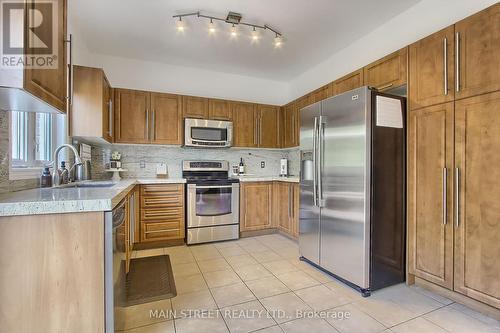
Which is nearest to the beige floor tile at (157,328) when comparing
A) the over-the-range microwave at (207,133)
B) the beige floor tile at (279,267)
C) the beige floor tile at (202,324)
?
the beige floor tile at (202,324)

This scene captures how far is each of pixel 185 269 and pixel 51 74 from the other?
207cm

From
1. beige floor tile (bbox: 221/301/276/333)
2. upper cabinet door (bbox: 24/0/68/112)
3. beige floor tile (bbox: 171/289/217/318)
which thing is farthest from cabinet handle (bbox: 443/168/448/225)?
upper cabinet door (bbox: 24/0/68/112)

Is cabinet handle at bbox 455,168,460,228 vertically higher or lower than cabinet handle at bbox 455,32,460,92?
lower

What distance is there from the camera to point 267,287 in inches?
87.8

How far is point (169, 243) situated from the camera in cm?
343

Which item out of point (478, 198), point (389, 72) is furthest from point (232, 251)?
point (389, 72)

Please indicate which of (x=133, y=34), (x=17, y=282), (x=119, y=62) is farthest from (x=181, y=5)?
(x=17, y=282)

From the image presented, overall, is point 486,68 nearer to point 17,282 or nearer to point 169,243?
point 17,282

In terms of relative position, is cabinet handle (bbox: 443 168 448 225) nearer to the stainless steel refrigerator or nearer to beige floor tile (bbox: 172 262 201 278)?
the stainless steel refrigerator

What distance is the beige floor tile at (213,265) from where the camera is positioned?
2.63 meters

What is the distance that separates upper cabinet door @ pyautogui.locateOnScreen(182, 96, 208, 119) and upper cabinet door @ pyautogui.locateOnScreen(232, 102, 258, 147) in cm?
47

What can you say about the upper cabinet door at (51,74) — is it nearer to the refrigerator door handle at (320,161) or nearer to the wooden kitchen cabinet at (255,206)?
the refrigerator door handle at (320,161)

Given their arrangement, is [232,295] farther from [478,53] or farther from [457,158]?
[478,53]

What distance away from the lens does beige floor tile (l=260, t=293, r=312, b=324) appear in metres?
1.81
